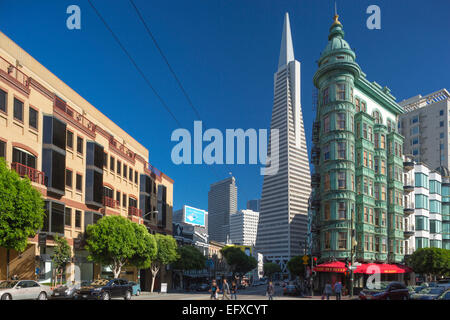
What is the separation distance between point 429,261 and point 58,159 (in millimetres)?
50849

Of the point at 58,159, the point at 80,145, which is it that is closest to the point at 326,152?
the point at 80,145

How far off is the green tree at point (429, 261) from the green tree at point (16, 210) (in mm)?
51606

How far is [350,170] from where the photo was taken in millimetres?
51625

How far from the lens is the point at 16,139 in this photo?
107 feet

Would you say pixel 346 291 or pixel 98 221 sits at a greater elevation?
pixel 98 221

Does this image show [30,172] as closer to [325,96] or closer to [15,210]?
[15,210]

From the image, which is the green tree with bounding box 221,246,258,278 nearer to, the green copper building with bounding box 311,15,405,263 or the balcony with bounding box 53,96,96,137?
the green copper building with bounding box 311,15,405,263

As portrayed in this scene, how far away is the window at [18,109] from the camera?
33.0 meters

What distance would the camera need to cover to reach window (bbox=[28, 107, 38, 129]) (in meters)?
34.9

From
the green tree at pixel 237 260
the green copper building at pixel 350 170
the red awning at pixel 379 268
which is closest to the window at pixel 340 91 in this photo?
the green copper building at pixel 350 170

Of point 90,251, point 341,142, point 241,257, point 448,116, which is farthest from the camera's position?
point 241,257
